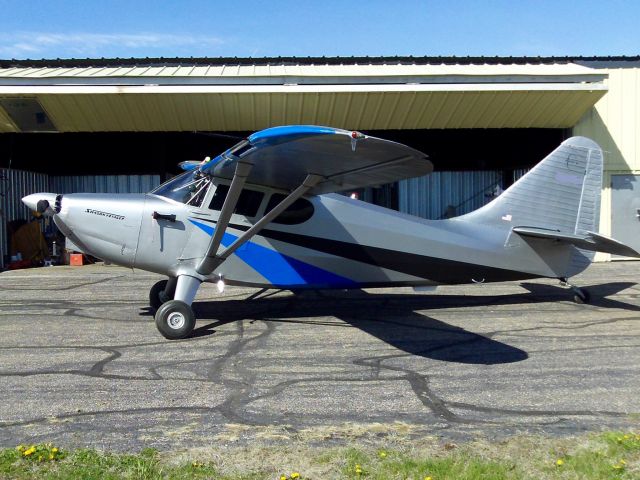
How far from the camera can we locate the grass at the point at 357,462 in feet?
12.9

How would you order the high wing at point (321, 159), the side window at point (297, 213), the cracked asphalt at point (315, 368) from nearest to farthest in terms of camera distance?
the cracked asphalt at point (315, 368)
the high wing at point (321, 159)
the side window at point (297, 213)

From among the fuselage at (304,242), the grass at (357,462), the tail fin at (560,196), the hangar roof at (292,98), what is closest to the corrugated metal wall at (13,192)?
the hangar roof at (292,98)

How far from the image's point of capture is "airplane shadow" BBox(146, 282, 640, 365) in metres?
7.65

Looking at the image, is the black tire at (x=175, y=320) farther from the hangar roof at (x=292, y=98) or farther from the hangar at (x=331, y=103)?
the hangar roof at (x=292, y=98)

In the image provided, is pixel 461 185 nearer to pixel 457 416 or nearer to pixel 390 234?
pixel 390 234

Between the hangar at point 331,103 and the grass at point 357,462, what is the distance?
1318cm

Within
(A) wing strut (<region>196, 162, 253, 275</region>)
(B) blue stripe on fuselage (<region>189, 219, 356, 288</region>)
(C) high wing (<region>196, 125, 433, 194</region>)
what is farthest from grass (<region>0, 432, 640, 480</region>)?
(B) blue stripe on fuselage (<region>189, 219, 356, 288</region>)

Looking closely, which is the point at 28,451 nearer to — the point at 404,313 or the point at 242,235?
the point at 242,235

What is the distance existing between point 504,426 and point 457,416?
409 millimetres

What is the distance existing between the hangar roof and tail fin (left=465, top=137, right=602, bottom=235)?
759cm

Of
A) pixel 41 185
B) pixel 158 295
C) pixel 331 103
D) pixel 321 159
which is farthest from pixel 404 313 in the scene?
pixel 41 185

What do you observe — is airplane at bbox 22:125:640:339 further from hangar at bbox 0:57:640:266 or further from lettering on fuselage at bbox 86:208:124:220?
hangar at bbox 0:57:640:266

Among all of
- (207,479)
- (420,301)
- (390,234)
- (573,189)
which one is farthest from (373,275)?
(207,479)

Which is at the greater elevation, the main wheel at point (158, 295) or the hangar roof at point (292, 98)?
the hangar roof at point (292, 98)
